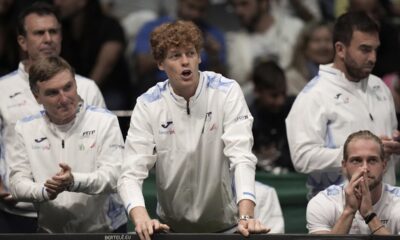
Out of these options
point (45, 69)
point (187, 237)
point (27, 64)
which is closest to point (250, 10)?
point (27, 64)

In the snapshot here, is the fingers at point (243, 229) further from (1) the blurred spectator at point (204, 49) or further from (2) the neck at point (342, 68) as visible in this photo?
(1) the blurred spectator at point (204, 49)

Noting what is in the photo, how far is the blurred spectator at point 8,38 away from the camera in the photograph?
1100 centimetres

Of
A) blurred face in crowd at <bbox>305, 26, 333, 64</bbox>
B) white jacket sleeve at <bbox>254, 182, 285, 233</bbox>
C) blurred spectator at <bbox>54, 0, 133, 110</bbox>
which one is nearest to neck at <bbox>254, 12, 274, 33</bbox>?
blurred face in crowd at <bbox>305, 26, 333, 64</bbox>

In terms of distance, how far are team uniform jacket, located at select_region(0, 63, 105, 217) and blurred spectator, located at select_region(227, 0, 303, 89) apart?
9.20 ft

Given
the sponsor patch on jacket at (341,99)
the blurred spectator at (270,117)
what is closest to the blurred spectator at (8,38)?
the blurred spectator at (270,117)

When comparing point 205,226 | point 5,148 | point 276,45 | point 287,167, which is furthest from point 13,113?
point 276,45

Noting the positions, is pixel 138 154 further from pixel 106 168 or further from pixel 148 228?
pixel 148 228

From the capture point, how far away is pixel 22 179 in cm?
807

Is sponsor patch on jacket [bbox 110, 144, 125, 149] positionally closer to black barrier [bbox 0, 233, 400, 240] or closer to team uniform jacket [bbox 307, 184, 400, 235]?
black barrier [bbox 0, 233, 400, 240]

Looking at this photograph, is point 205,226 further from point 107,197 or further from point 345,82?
point 345,82

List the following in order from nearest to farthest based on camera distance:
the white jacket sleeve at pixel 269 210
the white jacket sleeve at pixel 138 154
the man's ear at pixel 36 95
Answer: the white jacket sleeve at pixel 138 154, the man's ear at pixel 36 95, the white jacket sleeve at pixel 269 210

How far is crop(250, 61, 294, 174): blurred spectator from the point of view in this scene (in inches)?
393

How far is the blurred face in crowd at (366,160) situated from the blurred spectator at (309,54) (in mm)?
3069

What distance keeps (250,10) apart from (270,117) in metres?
1.52
